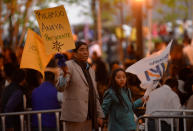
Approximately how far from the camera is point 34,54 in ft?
28.8

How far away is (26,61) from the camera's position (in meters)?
8.52

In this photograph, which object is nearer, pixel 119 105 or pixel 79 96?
pixel 79 96

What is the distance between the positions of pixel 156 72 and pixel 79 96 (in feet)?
4.39

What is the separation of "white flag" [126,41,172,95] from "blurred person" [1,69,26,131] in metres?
2.33

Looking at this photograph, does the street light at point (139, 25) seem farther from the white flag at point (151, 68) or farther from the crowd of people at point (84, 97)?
the white flag at point (151, 68)

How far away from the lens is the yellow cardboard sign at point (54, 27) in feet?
26.0

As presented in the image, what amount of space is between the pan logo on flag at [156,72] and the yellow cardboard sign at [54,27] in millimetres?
1333

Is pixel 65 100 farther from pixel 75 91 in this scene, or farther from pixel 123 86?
pixel 123 86

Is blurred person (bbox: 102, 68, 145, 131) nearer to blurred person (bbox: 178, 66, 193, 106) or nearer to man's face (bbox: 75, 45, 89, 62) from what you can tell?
man's face (bbox: 75, 45, 89, 62)

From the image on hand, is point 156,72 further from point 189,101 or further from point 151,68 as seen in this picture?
point 189,101

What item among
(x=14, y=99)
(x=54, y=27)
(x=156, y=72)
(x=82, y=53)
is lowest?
(x=14, y=99)

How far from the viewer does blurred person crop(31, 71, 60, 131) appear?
31.3 feet

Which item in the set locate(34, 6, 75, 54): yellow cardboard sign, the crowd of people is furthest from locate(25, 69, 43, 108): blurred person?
locate(34, 6, 75, 54): yellow cardboard sign

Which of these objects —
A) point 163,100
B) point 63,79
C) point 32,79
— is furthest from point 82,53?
point 32,79
